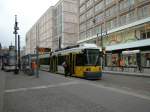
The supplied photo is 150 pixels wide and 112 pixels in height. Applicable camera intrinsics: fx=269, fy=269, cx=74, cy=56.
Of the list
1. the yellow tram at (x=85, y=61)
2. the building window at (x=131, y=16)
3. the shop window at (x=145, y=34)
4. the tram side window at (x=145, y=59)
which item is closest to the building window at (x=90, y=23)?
the building window at (x=131, y=16)

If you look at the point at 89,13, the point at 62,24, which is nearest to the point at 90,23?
the point at 89,13

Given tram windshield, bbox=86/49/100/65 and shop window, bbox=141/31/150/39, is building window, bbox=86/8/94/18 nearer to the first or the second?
shop window, bbox=141/31/150/39

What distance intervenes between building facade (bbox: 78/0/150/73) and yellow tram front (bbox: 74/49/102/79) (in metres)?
13.4

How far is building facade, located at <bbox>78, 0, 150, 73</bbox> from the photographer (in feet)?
139

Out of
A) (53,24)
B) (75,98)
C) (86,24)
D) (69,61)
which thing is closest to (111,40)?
(86,24)

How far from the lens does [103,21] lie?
6128cm

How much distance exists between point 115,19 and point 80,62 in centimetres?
3376

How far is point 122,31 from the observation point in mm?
50031

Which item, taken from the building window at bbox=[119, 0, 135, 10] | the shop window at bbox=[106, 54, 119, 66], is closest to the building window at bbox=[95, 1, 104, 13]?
the building window at bbox=[119, 0, 135, 10]

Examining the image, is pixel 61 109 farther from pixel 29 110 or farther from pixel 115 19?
pixel 115 19

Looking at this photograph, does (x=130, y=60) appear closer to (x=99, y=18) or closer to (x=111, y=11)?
(x=111, y=11)

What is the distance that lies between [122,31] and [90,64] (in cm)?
2911

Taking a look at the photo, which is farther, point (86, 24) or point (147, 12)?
point (86, 24)

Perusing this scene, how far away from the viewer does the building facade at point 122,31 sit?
4238 centimetres
